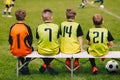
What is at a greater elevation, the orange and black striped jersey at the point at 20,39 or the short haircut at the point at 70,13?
the short haircut at the point at 70,13

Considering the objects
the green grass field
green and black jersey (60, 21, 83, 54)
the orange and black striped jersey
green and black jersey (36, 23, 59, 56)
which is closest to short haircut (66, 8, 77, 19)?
green and black jersey (60, 21, 83, 54)

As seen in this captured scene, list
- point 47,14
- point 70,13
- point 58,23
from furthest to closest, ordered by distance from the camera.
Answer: point 58,23, point 70,13, point 47,14

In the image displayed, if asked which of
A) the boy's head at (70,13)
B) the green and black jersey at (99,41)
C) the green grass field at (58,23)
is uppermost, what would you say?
the boy's head at (70,13)

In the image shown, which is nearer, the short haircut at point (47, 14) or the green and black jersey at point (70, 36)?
the short haircut at point (47, 14)

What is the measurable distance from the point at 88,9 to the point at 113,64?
14.6m

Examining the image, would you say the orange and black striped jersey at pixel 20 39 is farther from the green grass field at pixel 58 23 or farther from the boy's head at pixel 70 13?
the boy's head at pixel 70 13

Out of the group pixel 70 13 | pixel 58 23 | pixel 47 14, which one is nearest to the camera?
pixel 47 14

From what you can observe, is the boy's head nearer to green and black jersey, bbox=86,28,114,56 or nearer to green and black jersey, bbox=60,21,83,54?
green and black jersey, bbox=60,21,83,54

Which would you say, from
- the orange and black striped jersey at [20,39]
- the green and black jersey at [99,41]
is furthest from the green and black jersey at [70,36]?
the orange and black striped jersey at [20,39]

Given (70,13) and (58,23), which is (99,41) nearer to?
(70,13)

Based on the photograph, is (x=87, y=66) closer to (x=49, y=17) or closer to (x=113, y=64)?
(x=113, y=64)

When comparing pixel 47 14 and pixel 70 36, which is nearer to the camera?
pixel 47 14

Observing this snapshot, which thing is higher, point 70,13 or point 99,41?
point 70,13

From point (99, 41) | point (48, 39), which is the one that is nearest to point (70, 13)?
point (48, 39)
